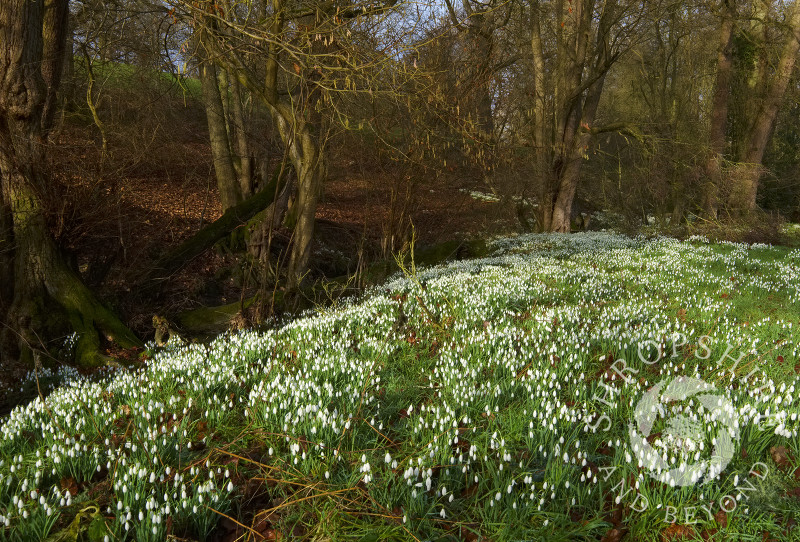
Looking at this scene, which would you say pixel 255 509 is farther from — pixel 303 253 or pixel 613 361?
pixel 303 253

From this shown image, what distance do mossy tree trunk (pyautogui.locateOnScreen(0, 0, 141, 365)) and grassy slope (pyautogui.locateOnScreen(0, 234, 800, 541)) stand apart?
8.73 ft

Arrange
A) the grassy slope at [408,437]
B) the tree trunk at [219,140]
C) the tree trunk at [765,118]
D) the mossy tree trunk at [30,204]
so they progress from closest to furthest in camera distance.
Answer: the grassy slope at [408,437], the mossy tree trunk at [30,204], the tree trunk at [219,140], the tree trunk at [765,118]

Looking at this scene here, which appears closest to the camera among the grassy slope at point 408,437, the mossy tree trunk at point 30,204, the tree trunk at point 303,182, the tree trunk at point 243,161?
the grassy slope at point 408,437

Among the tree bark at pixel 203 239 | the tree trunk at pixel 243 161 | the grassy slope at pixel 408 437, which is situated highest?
the tree trunk at pixel 243 161

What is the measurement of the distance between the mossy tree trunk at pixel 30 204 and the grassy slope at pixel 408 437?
266 centimetres

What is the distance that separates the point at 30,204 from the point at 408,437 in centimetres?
766

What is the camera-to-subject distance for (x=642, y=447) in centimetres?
356

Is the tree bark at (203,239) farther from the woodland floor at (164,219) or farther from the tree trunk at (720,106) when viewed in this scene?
the tree trunk at (720,106)

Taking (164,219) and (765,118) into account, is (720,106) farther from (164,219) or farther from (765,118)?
(164,219)

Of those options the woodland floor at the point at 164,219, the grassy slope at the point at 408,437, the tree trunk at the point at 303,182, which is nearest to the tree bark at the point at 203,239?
the woodland floor at the point at 164,219

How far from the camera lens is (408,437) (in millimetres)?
4047

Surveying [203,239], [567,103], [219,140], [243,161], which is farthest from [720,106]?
[203,239]

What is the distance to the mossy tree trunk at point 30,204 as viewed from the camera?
7.83 metres

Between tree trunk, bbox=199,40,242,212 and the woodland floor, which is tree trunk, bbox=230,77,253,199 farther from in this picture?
the woodland floor
